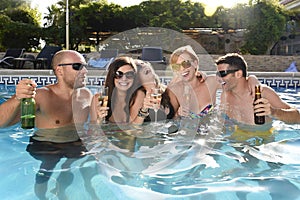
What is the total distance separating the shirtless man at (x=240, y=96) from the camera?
360 centimetres

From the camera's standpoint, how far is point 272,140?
4.01 meters

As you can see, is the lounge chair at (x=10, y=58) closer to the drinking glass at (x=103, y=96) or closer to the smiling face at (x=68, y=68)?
the smiling face at (x=68, y=68)

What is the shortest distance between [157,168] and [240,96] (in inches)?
53.4

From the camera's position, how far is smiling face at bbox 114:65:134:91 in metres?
3.28

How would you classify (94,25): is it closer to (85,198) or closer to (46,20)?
(46,20)

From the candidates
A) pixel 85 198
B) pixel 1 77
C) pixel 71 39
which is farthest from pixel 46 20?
pixel 85 198

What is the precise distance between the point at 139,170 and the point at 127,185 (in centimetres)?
33

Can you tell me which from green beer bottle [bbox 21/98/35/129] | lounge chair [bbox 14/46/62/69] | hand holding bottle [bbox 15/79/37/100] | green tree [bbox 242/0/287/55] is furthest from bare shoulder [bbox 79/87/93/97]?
green tree [bbox 242/0/287/55]

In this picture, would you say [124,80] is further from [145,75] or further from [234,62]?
[234,62]

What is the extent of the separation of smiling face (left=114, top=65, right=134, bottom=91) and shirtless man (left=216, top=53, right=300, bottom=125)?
92 cm

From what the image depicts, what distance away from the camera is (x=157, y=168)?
3146 millimetres

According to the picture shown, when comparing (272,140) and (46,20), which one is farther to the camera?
(46,20)

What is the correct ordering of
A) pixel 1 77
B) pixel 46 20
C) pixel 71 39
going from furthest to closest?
pixel 46 20 < pixel 71 39 < pixel 1 77

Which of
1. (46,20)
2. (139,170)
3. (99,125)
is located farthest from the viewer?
(46,20)
